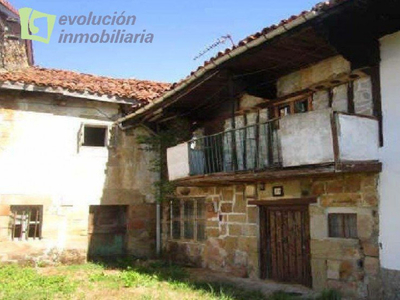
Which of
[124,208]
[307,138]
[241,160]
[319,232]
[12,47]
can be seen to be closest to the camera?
[307,138]

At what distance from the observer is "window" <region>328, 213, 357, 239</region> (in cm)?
743

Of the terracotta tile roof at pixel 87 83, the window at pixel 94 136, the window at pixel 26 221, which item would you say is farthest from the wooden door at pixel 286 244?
the window at pixel 26 221

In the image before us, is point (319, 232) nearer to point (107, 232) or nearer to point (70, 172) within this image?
point (107, 232)

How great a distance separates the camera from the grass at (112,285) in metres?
7.22

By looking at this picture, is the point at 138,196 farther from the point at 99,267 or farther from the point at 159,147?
the point at 99,267

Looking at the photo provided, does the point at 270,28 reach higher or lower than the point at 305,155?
higher

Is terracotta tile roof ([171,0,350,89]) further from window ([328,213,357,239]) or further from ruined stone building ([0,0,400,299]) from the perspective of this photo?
window ([328,213,357,239])

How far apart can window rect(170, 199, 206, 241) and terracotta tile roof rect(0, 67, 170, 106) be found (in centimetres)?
311

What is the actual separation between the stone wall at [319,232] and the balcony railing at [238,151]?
0.61 metres

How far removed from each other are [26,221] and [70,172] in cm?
167

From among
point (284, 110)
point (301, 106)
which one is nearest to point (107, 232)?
point (284, 110)

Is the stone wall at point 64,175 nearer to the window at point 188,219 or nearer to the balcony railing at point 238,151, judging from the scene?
the window at point 188,219

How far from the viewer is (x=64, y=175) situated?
1109cm

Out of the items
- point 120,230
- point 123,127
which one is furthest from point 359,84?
point 120,230
